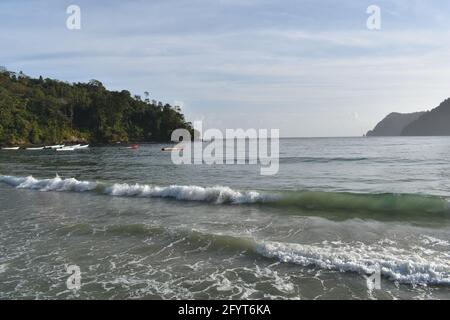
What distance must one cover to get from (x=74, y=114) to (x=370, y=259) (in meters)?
168

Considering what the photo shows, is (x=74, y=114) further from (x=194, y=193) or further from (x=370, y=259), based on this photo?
(x=370, y=259)

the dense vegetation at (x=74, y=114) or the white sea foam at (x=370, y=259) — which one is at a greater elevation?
the dense vegetation at (x=74, y=114)

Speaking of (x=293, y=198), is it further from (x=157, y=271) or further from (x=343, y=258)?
(x=157, y=271)

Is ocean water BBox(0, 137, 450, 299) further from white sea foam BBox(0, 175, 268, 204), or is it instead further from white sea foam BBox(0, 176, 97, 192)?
white sea foam BBox(0, 176, 97, 192)

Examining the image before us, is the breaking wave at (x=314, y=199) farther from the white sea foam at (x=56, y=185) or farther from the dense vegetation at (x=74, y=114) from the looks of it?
the dense vegetation at (x=74, y=114)

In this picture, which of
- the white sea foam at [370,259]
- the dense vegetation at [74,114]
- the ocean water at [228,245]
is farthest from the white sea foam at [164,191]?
the dense vegetation at [74,114]

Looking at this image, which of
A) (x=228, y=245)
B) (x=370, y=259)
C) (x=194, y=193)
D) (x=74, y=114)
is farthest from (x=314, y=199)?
(x=74, y=114)

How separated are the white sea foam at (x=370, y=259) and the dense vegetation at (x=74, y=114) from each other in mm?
130868

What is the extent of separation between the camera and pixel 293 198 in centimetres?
1973

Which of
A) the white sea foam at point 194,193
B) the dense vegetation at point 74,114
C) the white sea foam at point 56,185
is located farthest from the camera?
the dense vegetation at point 74,114

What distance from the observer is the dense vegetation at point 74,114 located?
432ft

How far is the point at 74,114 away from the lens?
531ft
